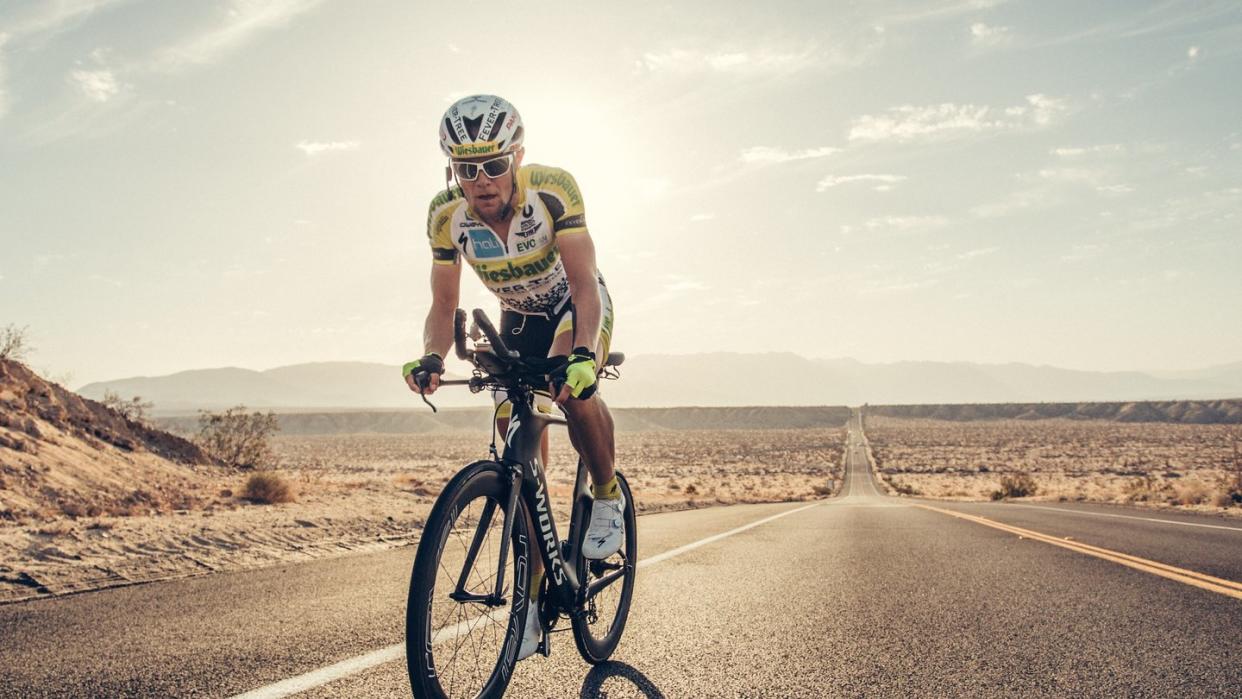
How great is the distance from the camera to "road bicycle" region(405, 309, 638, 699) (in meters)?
2.64

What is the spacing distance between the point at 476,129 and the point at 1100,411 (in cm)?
18128

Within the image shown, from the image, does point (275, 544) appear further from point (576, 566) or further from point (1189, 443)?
point (1189, 443)

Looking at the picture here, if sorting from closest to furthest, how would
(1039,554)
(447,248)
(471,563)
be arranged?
(471,563) < (447,248) < (1039,554)

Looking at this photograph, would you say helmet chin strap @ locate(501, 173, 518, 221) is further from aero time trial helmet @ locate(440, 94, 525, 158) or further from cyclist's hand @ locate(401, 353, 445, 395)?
cyclist's hand @ locate(401, 353, 445, 395)

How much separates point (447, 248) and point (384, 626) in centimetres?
222

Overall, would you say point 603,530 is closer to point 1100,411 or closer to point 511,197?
point 511,197

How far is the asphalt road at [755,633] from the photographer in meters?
3.40

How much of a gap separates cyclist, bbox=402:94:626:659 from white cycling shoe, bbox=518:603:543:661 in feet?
0.44

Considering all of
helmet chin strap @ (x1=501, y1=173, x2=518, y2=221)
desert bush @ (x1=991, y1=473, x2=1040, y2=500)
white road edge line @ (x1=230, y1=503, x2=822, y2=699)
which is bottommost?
desert bush @ (x1=991, y1=473, x2=1040, y2=500)

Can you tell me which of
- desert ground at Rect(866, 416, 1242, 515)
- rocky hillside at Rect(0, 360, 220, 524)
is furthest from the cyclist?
desert ground at Rect(866, 416, 1242, 515)

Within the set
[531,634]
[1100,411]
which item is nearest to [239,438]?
[531,634]

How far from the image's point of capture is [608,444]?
3961mm

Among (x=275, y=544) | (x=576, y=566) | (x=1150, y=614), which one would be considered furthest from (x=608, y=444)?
(x=275, y=544)

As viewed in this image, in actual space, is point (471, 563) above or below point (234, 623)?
above
